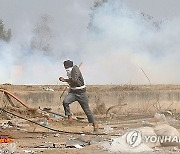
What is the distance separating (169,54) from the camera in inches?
1395

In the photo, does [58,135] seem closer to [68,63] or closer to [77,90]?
[77,90]

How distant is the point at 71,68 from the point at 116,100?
7358mm

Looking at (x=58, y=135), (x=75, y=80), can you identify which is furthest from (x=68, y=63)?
(x=58, y=135)

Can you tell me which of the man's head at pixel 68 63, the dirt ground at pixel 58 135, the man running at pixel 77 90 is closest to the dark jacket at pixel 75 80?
the man running at pixel 77 90

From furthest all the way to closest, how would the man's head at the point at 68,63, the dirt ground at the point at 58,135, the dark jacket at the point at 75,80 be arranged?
the man's head at the point at 68,63 < the dark jacket at the point at 75,80 < the dirt ground at the point at 58,135

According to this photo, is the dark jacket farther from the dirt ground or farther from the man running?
the dirt ground

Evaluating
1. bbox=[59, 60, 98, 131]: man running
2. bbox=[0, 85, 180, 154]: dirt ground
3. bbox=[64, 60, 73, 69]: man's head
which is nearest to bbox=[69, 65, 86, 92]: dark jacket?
bbox=[59, 60, 98, 131]: man running

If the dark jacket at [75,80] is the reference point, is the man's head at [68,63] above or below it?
above

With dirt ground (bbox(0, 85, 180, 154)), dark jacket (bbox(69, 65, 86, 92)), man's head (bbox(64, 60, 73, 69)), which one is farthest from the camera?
man's head (bbox(64, 60, 73, 69))

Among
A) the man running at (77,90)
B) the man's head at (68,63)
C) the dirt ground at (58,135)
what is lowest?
the dirt ground at (58,135)

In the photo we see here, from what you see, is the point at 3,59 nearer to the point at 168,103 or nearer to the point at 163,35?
the point at 163,35

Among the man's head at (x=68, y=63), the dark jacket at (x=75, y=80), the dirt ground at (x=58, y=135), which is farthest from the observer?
the man's head at (x=68, y=63)

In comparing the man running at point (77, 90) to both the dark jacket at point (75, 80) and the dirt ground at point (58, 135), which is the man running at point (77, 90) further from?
the dirt ground at point (58, 135)

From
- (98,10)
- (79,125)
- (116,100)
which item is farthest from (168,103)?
(98,10)
